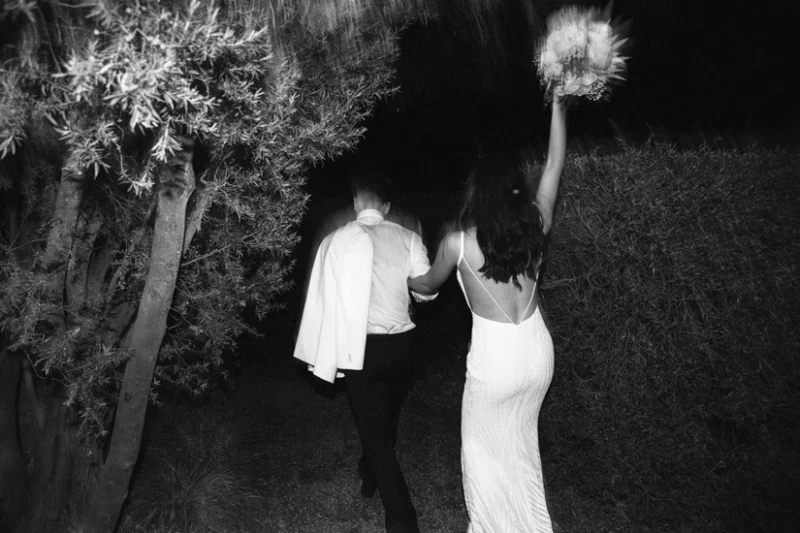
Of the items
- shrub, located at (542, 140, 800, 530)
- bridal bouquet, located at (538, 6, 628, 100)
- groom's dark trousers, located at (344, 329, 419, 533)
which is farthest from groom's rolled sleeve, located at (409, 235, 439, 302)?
bridal bouquet, located at (538, 6, 628, 100)

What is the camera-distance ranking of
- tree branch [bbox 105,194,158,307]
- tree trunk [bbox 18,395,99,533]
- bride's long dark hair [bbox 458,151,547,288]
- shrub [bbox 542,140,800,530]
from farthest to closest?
shrub [bbox 542,140,800,530], tree trunk [bbox 18,395,99,533], tree branch [bbox 105,194,158,307], bride's long dark hair [bbox 458,151,547,288]

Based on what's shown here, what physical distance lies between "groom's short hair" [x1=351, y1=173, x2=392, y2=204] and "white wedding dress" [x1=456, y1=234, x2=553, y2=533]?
3.21ft

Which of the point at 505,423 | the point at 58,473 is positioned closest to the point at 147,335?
the point at 58,473

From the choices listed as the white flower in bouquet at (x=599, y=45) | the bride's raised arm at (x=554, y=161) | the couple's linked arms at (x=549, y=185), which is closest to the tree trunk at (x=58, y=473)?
the couple's linked arms at (x=549, y=185)

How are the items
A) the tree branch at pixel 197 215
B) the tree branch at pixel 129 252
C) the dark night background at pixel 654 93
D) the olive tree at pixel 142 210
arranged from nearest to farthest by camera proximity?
the olive tree at pixel 142 210, the tree branch at pixel 197 215, the tree branch at pixel 129 252, the dark night background at pixel 654 93

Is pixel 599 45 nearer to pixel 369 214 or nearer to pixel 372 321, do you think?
pixel 369 214

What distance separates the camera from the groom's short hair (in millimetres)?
3772

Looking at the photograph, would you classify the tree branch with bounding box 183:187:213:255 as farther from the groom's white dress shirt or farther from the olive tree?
the groom's white dress shirt

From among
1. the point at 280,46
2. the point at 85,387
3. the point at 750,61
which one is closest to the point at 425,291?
the point at 280,46

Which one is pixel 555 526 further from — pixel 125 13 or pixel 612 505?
pixel 125 13

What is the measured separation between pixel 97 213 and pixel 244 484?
7.69 feet

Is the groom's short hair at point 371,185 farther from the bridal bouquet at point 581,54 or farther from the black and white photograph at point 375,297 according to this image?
the bridal bouquet at point 581,54

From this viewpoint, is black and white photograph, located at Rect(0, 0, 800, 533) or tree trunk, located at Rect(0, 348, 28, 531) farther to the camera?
tree trunk, located at Rect(0, 348, 28, 531)

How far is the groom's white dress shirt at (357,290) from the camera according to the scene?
352cm
